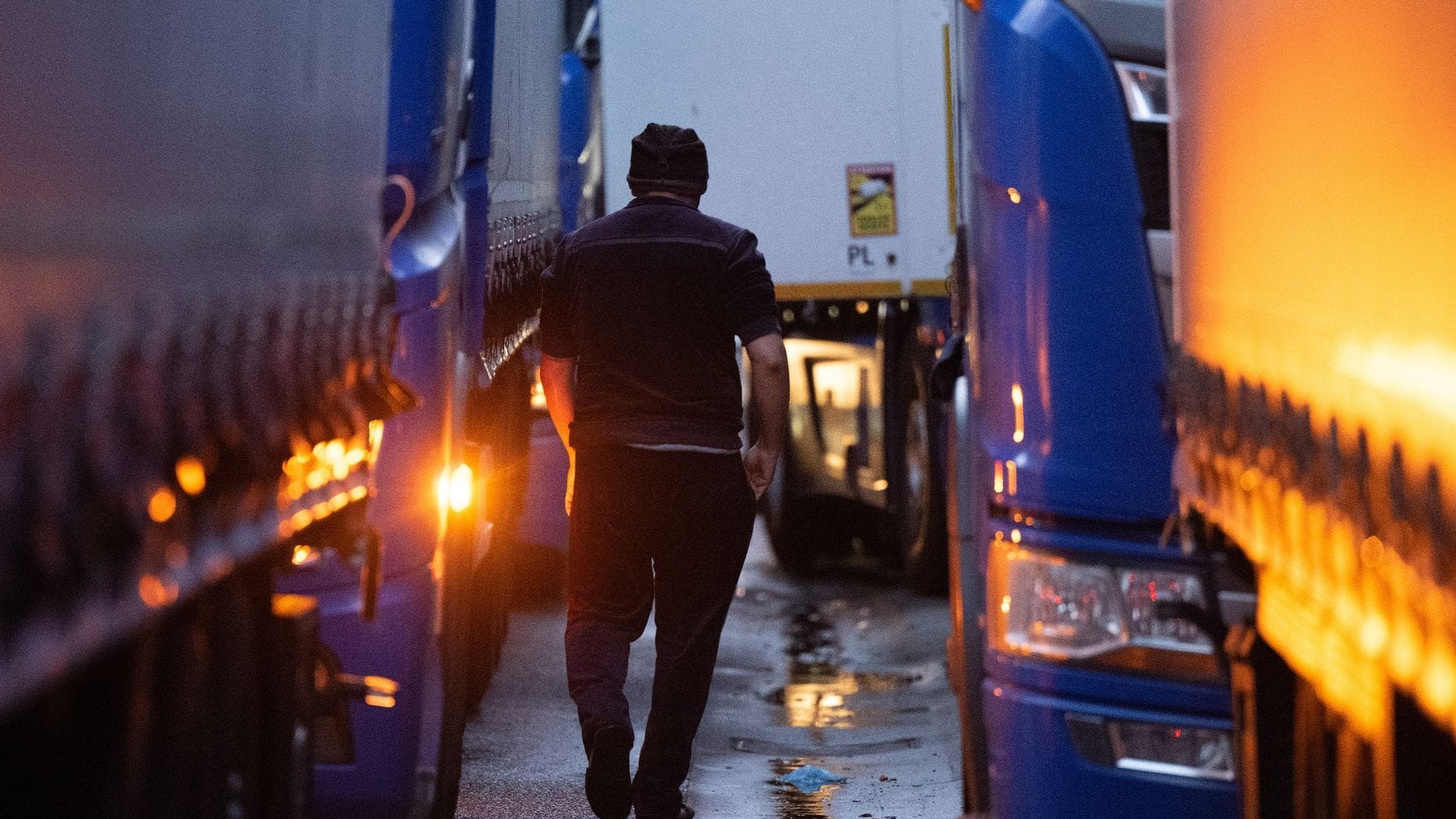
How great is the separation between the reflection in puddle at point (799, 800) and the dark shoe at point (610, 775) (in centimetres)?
109

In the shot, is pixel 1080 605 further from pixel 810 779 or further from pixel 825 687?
pixel 825 687

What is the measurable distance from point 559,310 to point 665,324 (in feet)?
1.20

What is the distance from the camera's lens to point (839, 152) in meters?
10.8

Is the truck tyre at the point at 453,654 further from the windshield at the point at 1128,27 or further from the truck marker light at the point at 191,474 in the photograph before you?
the truck marker light at the point at 191,474

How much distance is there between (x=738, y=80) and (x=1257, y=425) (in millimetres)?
7755

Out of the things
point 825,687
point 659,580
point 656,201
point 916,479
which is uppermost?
point 656,201

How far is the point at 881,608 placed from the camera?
1083 cm

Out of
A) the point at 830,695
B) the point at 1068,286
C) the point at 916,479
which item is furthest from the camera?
the point at 916,479

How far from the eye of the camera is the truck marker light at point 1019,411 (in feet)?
14.3

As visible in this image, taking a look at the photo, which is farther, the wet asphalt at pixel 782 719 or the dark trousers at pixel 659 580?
the wet asphalt at pixel 782 719

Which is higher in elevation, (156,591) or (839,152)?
(839,152)

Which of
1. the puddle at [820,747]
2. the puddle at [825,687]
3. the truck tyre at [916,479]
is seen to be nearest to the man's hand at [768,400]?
the puddle at [820,747]

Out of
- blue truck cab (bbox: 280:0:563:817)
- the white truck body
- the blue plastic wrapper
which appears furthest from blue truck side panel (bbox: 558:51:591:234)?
blue truck cab (bbox: 280:0:563:817)

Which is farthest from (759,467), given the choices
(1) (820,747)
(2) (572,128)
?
(2) (572,128)
